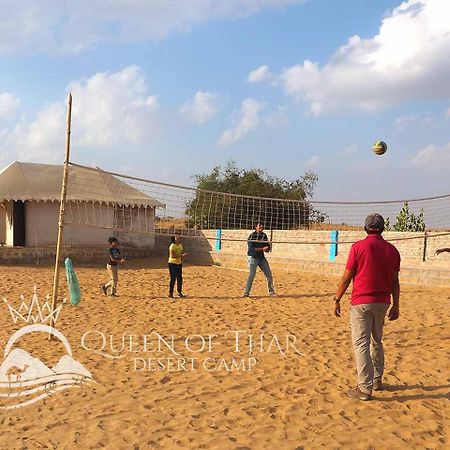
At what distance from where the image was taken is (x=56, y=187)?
61.8 feet

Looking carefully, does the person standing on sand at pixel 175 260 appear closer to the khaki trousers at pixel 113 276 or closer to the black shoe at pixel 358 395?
the khaki trousers at pixel 113 276

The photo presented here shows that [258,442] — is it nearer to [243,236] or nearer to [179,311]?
[179,311]

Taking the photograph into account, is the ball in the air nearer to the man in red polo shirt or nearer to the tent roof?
the man in red polo shirt

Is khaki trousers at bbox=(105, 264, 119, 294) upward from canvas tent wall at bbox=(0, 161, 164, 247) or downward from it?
downward

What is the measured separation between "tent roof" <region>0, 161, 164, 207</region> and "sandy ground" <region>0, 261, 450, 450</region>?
10438 mm

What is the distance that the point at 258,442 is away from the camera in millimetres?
3574

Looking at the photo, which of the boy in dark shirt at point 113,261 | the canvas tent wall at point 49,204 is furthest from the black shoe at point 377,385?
the canvas tent wall at point 49,204

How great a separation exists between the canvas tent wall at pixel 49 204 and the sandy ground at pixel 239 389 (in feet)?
34.7

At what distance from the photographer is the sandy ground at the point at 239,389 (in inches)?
144

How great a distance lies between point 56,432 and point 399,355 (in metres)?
3.87

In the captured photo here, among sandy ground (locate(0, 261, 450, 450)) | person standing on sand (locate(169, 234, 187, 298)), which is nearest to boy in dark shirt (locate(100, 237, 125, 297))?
person standing on sand (locate(169, 234, 187, 298))

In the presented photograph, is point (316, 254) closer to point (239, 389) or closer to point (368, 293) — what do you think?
point (239, 389)

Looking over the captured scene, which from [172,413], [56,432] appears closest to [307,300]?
[172,413]

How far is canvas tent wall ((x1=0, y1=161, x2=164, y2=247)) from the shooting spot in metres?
18.2
